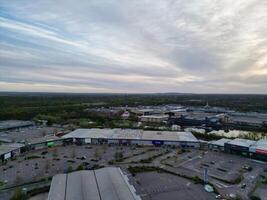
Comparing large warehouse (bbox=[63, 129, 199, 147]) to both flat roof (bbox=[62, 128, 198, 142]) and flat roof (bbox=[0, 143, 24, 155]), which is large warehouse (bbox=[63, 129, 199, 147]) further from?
flat roof (bbox=[0, 143, 24, 155])

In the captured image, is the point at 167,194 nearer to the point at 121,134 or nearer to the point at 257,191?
the point at 257,191

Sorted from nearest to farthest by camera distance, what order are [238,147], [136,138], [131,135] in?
[238,147]
[136,138]
[131,135]

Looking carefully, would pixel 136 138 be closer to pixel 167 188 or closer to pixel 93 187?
pixel 167 188

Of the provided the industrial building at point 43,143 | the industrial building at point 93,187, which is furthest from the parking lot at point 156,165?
the industrial building at point 93,187

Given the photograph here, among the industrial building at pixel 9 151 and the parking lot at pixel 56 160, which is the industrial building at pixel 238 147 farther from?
the industrial building at pixel 9 151

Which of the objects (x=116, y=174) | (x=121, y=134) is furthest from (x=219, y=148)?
(x=116, y=174)

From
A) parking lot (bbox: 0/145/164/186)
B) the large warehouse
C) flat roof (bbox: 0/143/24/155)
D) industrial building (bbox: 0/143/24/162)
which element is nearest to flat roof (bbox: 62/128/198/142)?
the large warehouse

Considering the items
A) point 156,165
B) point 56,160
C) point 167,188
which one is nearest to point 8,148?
point 56,160
